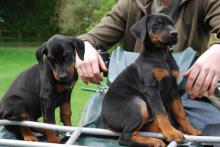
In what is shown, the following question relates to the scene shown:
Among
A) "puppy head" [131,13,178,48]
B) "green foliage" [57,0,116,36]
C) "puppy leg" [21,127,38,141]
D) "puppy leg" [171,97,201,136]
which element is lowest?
"green foliage" [57,0,116,36]

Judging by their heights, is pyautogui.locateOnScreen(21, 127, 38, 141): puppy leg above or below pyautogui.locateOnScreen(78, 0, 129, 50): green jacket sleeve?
below

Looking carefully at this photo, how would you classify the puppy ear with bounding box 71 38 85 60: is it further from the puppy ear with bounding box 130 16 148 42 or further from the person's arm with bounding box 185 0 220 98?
the person's arm with bounding box 185 0 220 98

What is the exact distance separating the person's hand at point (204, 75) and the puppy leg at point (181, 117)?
119 mm

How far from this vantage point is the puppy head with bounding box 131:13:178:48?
342 cm

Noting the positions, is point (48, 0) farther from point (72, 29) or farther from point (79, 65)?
point (79, 65)

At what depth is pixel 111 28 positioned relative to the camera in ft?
14.6

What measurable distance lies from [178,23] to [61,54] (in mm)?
890

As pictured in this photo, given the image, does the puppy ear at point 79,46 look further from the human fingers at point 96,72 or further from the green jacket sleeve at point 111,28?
the green jacket sleeve at point 111,28

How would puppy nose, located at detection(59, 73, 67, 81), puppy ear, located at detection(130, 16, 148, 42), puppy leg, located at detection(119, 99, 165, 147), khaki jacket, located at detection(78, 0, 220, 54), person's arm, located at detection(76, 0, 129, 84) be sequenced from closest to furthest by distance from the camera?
puppy leg, located at detection(119, 99, 165, 147)
puppy ear, located at detection(130, 16, 148, 42)
puppy nose, located at detection(59, 73, 67, 81)
khaki jacket, located at detection(78, 0, 220, 54)
person's arm, located at detection(76, 0, 129, 84)

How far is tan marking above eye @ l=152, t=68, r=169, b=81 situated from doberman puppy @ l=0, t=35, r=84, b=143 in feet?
2.11

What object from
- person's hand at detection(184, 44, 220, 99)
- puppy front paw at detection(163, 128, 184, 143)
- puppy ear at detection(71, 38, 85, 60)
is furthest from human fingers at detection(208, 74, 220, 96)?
puppy ear at detection(71, 38, 85, 60)

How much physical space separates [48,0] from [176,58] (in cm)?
3483

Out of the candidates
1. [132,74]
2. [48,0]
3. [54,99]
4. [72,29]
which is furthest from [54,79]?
[48,0]

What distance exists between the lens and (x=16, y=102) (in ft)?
12.6
